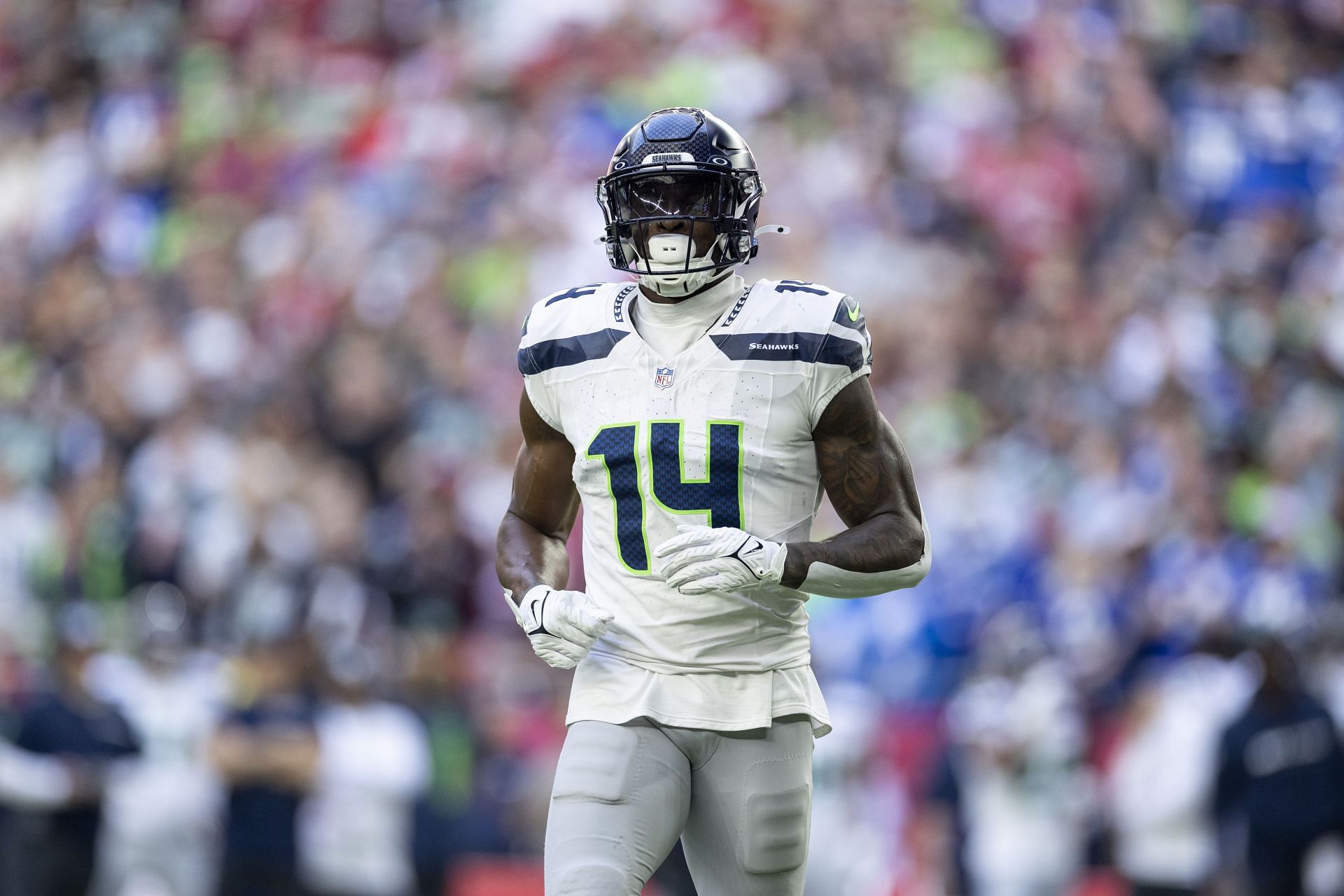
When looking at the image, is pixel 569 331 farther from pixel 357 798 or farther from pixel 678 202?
pixel 357 798

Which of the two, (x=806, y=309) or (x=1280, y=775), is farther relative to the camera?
(x=1280, y=775)

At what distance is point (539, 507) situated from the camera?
4270mm

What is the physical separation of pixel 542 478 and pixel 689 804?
814 mm

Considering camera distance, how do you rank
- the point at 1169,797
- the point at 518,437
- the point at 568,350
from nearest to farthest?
the point at 568,350, the point at 1169,797, the point at 518,437

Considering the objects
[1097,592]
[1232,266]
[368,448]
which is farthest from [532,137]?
[1097,592]

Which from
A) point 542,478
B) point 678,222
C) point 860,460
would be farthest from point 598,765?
point 678,222

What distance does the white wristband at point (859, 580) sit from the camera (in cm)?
380

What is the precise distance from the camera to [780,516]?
398cm

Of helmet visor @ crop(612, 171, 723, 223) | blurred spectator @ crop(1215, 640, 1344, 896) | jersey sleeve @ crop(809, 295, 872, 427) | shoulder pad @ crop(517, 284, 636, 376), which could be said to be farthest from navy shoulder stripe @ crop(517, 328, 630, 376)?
blurred spectator @ crop(1215, 640, 1344, 896)

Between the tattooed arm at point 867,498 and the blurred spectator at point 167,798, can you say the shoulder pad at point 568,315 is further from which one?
the blurred spectator at point 167,798

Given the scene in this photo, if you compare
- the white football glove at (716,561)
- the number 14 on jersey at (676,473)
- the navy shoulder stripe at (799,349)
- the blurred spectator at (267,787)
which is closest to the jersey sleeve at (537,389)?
the number 14 on jersey at (676,473)

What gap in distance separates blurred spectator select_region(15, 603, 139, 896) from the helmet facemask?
Answer: 19.0ft

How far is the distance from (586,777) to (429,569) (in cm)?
600

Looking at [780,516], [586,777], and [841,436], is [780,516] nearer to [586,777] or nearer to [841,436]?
[841,436]
